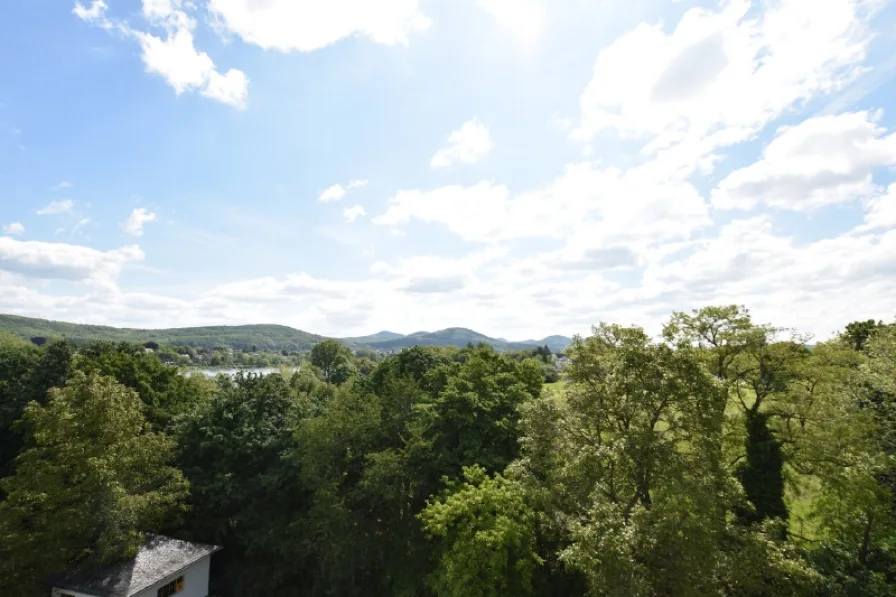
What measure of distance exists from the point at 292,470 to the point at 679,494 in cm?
2369

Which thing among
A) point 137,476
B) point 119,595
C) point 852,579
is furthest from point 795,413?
point 137,476

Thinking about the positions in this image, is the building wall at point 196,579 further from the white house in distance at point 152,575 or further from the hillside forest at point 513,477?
the hillside forest at point 513,477

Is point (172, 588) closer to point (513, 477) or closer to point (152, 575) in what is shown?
point (152, 575)

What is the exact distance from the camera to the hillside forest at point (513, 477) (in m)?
15.1

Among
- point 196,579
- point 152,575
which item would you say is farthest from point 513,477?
point 196,579

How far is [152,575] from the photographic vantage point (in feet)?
72.4

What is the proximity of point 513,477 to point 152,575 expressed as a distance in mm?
20087

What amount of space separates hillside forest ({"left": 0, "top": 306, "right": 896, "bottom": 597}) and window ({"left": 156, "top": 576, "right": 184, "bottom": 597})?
3.43 meters

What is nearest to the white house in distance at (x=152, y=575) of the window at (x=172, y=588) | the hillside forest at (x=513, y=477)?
the window at (x=172, y=588)

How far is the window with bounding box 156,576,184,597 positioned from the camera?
23.5 m

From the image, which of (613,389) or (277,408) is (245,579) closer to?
(277,408)

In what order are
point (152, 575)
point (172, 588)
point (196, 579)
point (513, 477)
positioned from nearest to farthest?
point (513, 477) < point (152, 575) < point (172, 588) < point (196, 579)

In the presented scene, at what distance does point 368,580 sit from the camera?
26.0m

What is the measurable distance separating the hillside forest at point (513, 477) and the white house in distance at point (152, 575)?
94cm
